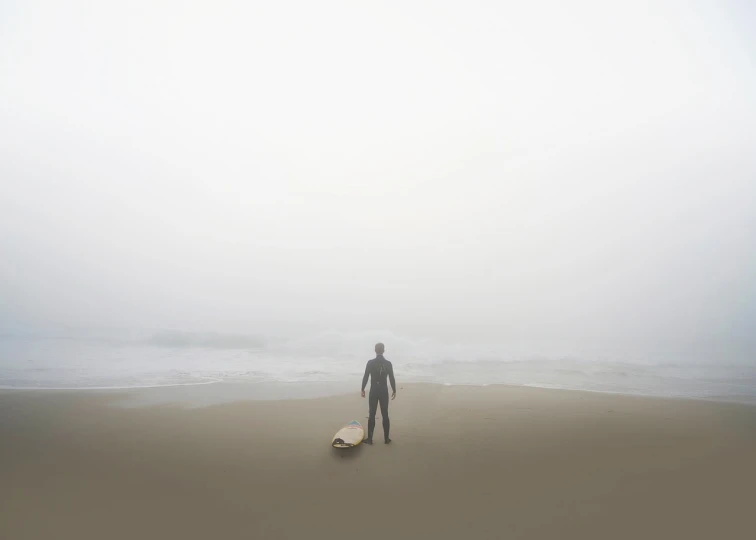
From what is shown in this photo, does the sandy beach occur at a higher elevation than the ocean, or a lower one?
lower

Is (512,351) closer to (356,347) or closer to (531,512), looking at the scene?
(356,347)

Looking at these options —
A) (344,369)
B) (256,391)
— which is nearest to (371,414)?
(256,391)

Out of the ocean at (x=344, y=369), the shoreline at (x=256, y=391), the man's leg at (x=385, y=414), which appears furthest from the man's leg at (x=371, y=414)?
the ocean at (x=344, y=369)

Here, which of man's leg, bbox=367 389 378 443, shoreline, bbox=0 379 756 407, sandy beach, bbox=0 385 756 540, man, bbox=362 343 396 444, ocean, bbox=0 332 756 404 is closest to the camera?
sandy beach, bbox=0 385 756 540

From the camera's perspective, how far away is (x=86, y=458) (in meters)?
7.18

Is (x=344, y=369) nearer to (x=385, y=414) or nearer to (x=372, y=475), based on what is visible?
(x=385, y=414)


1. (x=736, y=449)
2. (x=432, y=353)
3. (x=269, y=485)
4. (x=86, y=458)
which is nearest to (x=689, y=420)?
(x=736, y=449)

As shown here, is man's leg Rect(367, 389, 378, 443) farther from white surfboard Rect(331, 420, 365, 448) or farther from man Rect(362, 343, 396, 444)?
white surfboard Rect(331, 420, 365, 448)

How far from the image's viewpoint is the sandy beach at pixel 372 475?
16.7 ft

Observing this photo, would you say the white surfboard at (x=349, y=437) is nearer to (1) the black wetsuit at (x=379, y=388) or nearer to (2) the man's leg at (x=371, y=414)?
(2) the man's leg at (x=371, y=414)

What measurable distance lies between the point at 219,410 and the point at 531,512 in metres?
8.46

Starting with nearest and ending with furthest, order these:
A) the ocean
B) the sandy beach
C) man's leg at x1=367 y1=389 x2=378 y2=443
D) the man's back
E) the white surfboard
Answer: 1. the sandy beach
2. the white surfboard
3. man's leg at x1=367 y1=389 x2=378 y2=443
4. the man's back
5. the ocean

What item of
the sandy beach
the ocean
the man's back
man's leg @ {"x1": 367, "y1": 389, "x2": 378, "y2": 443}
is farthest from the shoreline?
the man's back

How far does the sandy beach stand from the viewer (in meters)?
5.10
